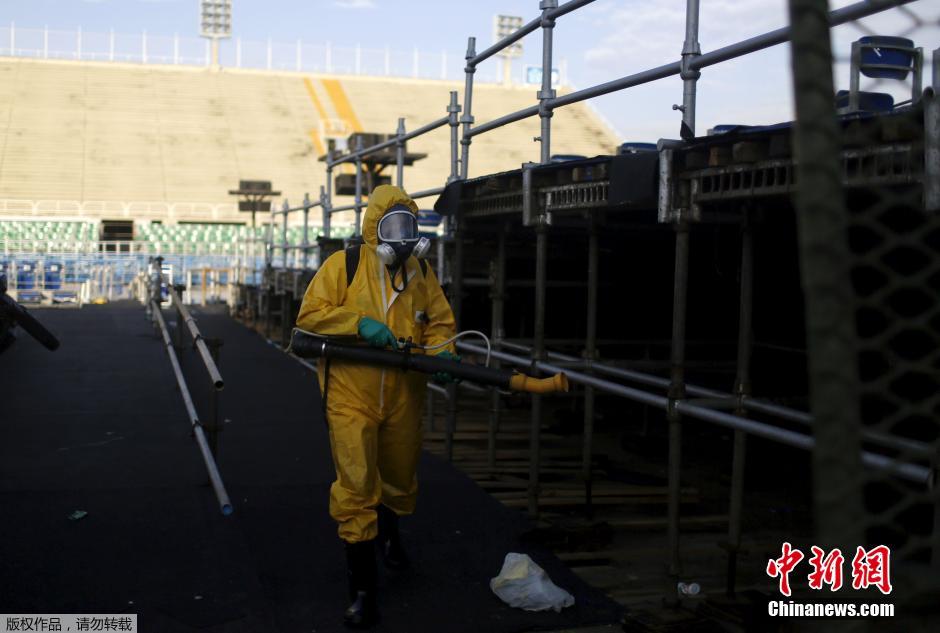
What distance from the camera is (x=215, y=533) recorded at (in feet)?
17.5

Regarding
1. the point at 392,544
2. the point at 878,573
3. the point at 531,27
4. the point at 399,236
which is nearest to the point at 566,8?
the point at 531,27

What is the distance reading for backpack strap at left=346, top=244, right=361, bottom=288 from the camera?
4.61 meters

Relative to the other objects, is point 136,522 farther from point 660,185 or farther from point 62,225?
point 62,225

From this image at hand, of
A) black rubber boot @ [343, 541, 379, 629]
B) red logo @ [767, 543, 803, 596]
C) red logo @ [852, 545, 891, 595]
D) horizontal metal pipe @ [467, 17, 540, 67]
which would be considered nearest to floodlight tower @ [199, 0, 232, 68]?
horizontal metal pipe @ [467, 17, 540, 67]

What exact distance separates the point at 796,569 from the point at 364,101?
160 ft

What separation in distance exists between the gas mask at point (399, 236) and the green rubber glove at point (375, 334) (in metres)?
0.29

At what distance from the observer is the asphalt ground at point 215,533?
14.3 feet

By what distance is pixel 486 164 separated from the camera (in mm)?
45969

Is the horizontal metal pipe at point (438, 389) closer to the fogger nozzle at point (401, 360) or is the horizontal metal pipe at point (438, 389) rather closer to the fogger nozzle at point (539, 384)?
the fogger nozzle at point (401, 360)

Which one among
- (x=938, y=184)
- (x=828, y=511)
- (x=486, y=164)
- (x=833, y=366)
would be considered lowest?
(x=828, y=511)

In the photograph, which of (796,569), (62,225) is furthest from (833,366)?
(62,225)

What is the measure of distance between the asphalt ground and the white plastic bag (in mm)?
48

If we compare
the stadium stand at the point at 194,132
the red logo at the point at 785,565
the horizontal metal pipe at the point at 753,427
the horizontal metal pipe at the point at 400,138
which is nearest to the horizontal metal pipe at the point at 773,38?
the horizontal metal pipe at the point at 753,427

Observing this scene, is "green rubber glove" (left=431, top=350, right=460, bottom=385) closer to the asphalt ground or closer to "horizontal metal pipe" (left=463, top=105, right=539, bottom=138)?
the asphalt ground
